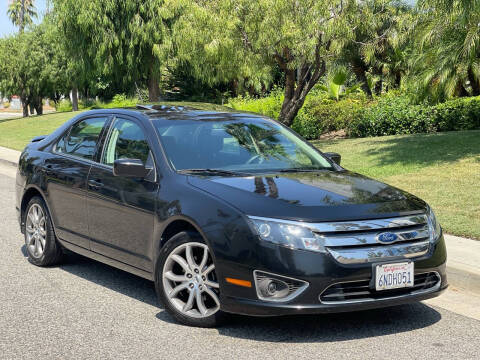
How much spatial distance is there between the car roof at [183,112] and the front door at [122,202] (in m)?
0.17

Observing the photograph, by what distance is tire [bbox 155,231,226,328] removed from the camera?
17.4 feet

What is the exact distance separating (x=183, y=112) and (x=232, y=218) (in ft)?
6.36

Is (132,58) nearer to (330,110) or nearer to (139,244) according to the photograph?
(330,110)

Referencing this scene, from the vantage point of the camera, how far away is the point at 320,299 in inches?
193

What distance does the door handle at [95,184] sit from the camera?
20.9 ft

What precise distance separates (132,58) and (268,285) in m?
27.2

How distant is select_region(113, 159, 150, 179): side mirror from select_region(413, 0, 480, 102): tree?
8989 millimetres

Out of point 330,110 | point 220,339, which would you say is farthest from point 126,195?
point 330,110

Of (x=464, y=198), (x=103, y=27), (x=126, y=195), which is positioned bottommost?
(x=464, y=198)

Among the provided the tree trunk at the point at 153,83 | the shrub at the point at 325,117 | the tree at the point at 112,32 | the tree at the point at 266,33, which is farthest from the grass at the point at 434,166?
the tree trunk at the point at 153,83

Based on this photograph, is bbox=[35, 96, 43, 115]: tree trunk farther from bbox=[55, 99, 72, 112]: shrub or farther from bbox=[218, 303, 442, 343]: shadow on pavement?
bbox=[218, 303, 442, 343]: shadow on pavement

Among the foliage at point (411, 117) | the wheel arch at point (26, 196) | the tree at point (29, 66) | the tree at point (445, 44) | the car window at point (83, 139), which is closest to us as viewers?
the car window at point (83, 139)

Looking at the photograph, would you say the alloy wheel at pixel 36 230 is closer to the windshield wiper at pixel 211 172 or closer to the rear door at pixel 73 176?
the rear door at pixel 73 176

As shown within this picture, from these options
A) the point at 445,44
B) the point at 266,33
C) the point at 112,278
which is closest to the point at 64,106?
the point at 266,33
